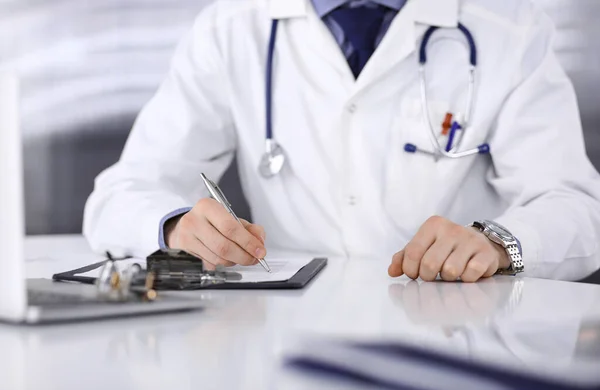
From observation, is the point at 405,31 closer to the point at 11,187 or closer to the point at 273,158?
the point at 273,158

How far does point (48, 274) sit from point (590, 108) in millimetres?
1649

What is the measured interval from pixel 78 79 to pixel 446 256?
1.58 m

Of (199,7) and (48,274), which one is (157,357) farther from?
(199,7)

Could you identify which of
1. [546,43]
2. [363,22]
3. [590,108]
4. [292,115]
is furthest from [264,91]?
[590,108]

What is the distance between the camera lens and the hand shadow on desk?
801 mm

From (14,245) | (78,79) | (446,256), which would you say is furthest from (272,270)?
(78,79)

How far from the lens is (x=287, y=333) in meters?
0.71

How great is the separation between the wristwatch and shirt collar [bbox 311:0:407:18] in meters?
0.65

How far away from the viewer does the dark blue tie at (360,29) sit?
1639 millimetres

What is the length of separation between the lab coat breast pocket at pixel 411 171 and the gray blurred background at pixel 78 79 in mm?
736

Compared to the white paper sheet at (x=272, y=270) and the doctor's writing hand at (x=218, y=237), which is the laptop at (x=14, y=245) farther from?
the doctor's writing hand at (x=218, y=237)

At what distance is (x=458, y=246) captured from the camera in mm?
1077

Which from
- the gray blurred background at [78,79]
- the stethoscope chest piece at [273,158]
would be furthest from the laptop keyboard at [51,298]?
the gray blurred background at [78,79]

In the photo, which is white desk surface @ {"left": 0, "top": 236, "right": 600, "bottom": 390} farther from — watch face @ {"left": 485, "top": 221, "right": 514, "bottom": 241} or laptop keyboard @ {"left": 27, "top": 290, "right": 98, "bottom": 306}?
watch face @ {"left": 485, "top": 221, "right": 514, "bottom": 241}
